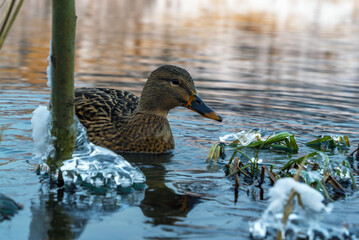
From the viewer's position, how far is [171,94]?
6.75m

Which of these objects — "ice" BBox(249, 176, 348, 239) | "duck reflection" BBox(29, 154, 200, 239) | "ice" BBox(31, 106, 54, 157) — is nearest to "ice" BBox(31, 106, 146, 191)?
"ice" BBox(31, 106, 54, 157)

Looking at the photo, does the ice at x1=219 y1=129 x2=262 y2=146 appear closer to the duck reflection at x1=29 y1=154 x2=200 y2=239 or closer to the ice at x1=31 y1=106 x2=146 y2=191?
the duck reflection at x1=29 y1=154 x2=200 y2=239

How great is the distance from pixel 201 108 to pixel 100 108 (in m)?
1.15

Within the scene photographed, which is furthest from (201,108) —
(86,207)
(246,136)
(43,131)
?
(86,207)

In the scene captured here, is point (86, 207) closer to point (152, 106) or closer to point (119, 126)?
point (119, 126)

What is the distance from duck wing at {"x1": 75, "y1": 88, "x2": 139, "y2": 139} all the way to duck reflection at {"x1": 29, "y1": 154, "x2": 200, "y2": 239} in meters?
1.68

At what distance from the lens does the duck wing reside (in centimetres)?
656

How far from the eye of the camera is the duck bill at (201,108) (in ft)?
21.3

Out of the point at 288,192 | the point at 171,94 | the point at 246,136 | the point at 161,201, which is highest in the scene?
the point at 171,94

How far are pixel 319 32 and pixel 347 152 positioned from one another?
58.9ft

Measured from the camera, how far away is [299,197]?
3.53 meters

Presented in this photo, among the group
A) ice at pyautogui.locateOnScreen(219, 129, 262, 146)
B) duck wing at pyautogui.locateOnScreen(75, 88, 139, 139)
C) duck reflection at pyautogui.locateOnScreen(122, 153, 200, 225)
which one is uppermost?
duck wing at pyautogui.locateOnScreen(75, 88, 139, 139)

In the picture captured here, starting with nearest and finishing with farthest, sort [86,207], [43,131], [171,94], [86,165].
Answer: [86,207] → [43,131] → [86,165] → [171,94]

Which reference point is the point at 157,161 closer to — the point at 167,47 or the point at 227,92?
the point at 227,92
